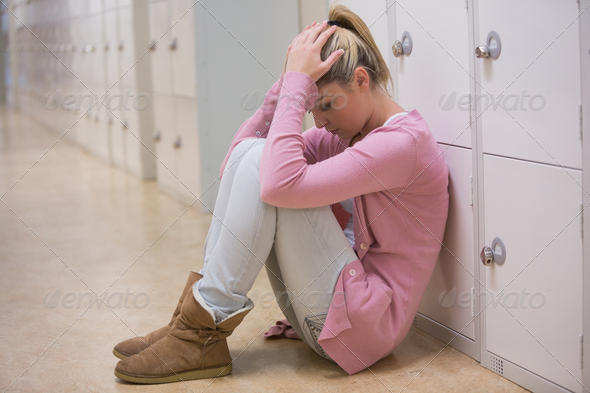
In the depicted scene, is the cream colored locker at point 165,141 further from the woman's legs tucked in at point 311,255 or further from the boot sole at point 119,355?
the woman's legs tucked in at point 311,255

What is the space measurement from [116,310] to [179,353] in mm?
473

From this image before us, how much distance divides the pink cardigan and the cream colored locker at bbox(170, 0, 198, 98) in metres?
1.40

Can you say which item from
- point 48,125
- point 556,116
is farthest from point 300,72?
point 48,125

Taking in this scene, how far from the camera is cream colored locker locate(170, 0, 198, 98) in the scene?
8.02 ft

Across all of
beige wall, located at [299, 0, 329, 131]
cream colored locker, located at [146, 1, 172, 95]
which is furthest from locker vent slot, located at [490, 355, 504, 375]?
cream colored locker, located at [146, 1, 172, 95]

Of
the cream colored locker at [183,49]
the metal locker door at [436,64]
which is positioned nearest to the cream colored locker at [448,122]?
the metal locker door at [436,64]

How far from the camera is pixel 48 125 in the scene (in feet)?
19.1

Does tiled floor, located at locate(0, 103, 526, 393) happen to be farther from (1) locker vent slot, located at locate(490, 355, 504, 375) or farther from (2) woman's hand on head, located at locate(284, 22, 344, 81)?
(2) woman's hand on head, located at locate(284, 22, 344, 81)

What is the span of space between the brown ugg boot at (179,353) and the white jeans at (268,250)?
0.04 meters

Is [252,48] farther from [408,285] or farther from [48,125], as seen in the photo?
[48,125]

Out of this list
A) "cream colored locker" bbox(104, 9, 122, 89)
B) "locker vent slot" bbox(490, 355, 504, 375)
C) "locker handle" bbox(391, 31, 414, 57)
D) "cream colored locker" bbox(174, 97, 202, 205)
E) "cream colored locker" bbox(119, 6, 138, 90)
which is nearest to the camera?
"locker vent slot" bbox(490, 355, 504, 375)

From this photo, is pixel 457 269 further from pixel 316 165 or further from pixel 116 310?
pixel 116 310

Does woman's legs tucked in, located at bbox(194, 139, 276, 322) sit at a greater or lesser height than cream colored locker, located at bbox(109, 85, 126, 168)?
lesser

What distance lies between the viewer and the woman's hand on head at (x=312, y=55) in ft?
3.33
